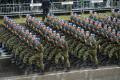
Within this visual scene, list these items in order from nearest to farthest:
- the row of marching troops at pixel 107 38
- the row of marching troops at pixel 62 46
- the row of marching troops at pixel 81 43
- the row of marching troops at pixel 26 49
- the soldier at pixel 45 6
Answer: the row of marching troops at pixel 26 49 < the row of marching troops at pixel 62 46 < the row of marching troops at pixel 81 43 < the row of marching troops at pixel 107 38 < the soldier at pixel 45 6

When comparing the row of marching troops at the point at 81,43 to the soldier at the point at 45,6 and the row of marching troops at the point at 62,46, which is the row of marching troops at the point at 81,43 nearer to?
the row of marching troops at the point at 62,46

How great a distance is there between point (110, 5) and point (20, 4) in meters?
5.88

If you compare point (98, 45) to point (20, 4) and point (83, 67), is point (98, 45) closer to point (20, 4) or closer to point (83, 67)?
point (83, 67)

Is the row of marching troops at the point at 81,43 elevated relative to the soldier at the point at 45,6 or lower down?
lower down

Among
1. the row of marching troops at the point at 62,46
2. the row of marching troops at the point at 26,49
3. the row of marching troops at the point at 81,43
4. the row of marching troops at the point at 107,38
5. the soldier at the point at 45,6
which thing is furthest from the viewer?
the soldier at the point at 45,6

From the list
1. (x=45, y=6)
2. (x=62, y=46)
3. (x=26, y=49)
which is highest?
(x=45, y=6)

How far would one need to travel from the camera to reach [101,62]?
19.1 m

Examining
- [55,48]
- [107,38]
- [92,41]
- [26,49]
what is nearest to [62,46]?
[55,48]

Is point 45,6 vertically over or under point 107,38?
over

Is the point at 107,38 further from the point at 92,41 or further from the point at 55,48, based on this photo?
the point at 55,48

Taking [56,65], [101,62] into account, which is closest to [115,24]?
[101,62]

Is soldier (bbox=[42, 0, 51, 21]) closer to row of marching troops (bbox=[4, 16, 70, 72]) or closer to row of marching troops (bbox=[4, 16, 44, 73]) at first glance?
row of marching troops (bbox=[4, 16, 44, 73])

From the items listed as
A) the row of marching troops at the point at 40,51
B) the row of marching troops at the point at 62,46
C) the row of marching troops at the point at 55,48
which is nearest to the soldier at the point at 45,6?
the row of marching troops at the point at 62,46

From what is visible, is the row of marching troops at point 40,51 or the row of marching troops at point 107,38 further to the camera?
the row of marching troops at point 107,38
